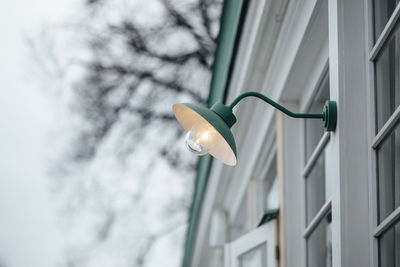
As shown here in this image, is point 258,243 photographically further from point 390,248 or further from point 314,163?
point 390,248

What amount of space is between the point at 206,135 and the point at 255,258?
1744 millimetres

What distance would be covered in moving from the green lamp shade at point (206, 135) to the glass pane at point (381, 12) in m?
0.56

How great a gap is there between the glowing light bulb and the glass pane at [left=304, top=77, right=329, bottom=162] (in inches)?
36.5

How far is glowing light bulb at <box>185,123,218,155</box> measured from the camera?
2.51m

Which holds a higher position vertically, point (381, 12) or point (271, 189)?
point (271, 189)

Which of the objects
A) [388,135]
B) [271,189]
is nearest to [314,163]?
Answer: [388,135]

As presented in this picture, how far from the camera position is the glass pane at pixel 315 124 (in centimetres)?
335

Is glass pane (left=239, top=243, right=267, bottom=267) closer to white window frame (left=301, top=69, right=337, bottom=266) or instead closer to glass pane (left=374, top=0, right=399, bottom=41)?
white window frame (left=301, top=69, right=337, bottom=266)

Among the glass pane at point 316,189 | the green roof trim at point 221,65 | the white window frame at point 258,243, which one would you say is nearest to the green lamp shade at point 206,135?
the glass pane at point 316,189

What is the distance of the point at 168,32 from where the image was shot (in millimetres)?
9297

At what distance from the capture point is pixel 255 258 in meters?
4.12

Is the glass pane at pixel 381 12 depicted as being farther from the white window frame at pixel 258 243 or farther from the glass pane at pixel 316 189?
the white window frame at pixel 258 243

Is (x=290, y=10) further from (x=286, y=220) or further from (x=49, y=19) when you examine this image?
(x=49, y=19)

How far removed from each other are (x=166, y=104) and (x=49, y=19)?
1.80 metres
